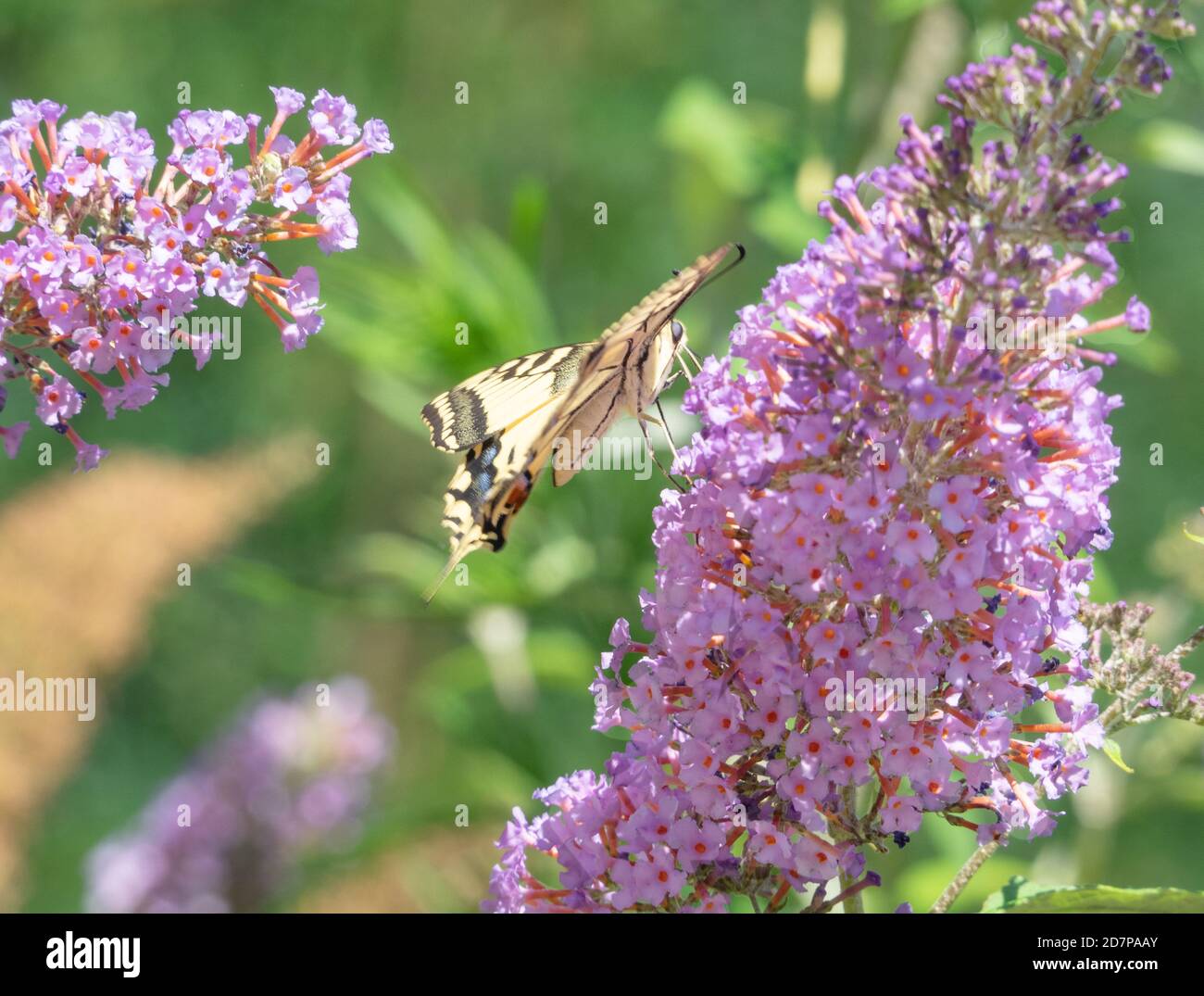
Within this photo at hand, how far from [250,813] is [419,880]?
29.3 inches

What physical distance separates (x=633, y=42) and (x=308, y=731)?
4.09 meters

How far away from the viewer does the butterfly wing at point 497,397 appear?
219 centimetres

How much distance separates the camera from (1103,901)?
1557 mm

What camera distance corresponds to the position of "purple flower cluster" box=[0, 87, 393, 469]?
1.56 m

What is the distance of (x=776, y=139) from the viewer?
317cm

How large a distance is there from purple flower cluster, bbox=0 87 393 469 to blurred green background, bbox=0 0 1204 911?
56.6 inches

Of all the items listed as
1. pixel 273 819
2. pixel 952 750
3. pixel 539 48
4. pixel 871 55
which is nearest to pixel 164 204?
pixel 952 750

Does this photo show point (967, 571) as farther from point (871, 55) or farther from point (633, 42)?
point (633, 42)

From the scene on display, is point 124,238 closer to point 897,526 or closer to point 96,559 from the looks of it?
point 897,526

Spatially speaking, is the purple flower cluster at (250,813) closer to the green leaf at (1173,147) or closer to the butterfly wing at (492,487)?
the butterfly wing at (492,487)

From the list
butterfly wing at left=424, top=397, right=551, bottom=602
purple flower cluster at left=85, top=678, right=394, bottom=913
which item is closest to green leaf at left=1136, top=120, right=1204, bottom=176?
butterfly wing at left=424, top=397, right=551, bottom=602

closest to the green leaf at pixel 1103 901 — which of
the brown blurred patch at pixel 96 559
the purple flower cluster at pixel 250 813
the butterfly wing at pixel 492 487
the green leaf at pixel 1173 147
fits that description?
the butterfly wing at pixel 492 487

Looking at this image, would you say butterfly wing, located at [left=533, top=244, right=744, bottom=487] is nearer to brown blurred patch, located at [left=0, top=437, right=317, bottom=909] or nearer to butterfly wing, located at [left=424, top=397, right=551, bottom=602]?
butterfly wing, located at [left=424, top=397, right=551, bottom=602]

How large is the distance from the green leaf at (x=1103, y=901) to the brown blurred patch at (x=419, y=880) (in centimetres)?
174
